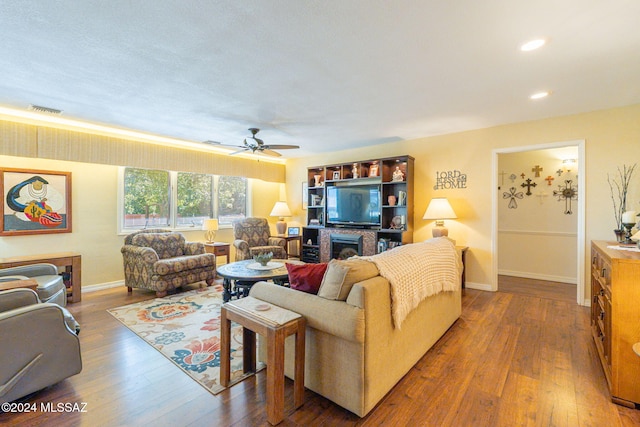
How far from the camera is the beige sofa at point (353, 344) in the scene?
65.0 inches

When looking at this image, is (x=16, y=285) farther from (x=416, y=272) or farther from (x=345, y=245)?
(x=345, y=245)

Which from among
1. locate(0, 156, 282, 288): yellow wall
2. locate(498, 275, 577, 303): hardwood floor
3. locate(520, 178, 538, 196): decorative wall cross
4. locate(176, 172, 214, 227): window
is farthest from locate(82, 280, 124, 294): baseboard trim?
locate(520, 178, 538, 196): decorative wall cross

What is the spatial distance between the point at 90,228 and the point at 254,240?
104 inches

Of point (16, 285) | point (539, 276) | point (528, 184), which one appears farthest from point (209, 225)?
point (539, 276)

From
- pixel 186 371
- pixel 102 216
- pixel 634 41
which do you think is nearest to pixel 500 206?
pixel 634 41

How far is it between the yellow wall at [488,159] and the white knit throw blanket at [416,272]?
1.85m

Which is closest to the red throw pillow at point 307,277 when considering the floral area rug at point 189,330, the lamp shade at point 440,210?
the floral area rug at point 189,330

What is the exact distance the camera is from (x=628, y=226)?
2609 mm

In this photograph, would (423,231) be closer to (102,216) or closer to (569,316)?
(569,316)

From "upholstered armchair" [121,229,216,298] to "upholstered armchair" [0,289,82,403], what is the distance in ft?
6.37

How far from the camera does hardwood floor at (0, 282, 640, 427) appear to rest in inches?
66.7

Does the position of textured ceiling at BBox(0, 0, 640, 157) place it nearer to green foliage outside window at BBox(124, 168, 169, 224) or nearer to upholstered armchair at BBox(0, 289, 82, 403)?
green foliage outside window at BBox(124, 168, 169, 224)

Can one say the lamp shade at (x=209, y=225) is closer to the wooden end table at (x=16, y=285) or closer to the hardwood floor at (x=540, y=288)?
the wooden end table at (x=16, y=285)

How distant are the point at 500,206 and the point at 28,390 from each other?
658cm
